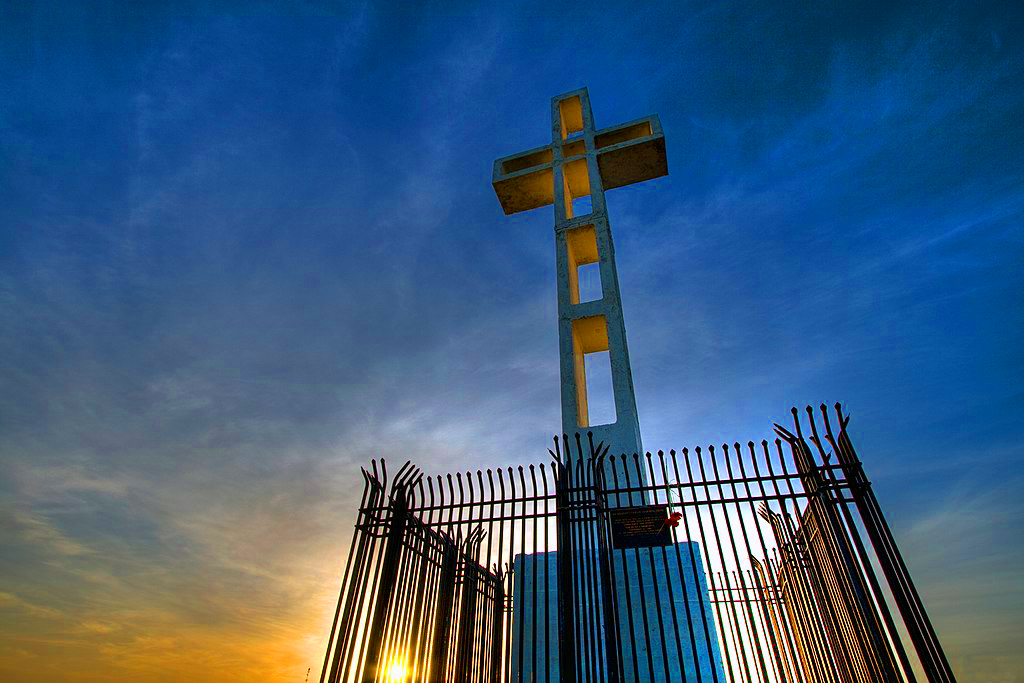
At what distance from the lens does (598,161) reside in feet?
45.6

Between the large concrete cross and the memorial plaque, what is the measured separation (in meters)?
2.86

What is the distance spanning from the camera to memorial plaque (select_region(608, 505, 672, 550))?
625 centimetres

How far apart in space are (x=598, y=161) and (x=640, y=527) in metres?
10.4

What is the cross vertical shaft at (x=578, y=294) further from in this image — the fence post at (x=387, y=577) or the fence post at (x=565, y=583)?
the fence post at (x=387, y=577)

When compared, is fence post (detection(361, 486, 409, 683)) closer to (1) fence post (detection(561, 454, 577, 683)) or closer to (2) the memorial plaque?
(1) fence post (detection(561, 454, 577, 683))

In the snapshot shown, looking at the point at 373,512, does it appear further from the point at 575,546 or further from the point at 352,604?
the point at 575,546

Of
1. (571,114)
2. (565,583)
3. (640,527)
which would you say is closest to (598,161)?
(571,114)

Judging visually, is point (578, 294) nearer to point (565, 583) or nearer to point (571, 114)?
point (571, 114)

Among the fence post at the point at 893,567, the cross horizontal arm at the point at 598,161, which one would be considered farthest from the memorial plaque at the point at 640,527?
the cross horizontal arm at the point at 598,161

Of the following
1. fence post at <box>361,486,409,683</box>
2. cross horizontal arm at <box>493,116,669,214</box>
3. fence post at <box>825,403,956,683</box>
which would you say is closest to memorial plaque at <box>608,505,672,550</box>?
fence post at <box>825,403,956,683</box>

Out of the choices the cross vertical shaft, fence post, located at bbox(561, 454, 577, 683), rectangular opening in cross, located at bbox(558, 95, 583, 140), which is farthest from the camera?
rectangular opening in cross, located at bbox(558, 95, 583, 140)

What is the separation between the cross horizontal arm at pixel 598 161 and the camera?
45.0 ft

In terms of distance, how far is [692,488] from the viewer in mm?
6301

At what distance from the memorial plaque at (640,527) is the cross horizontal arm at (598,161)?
1019 centimetres
